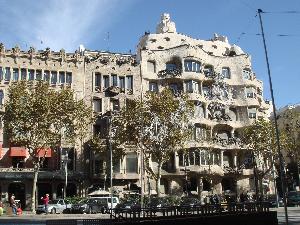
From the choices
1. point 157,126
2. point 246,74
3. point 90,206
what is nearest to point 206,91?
point 246,74

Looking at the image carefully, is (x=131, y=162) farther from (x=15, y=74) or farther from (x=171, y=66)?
(x=15, y=74)

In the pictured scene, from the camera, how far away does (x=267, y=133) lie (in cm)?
5759

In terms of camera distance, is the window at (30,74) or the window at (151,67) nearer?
the window at (30,74)

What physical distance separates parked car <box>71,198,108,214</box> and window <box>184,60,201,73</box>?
1090 inches

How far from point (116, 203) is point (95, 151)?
1116 cm

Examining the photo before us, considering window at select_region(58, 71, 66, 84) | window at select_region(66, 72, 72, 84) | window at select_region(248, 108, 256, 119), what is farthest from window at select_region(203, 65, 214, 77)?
window at select_region(58, 71, 66, 84)

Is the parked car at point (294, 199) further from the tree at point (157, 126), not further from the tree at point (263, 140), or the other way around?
the tree at point (157, 126)

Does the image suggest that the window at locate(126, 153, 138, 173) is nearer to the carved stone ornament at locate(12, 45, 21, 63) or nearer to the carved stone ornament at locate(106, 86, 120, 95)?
the carved stone ornament at locate(106, 86, 120, 95)

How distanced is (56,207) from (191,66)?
3137cm

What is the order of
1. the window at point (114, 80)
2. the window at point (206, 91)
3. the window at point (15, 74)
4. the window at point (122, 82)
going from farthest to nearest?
1. the window at point (206, 91)
2. the window at point (122, 82)
3. the window at point (114, 80)
4. the window at point (15, 74)

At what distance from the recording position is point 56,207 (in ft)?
146

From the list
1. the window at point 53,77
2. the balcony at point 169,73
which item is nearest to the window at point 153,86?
the balcony at point 169,73

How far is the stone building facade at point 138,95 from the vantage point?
2169 inches

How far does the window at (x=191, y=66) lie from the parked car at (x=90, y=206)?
27678mm
